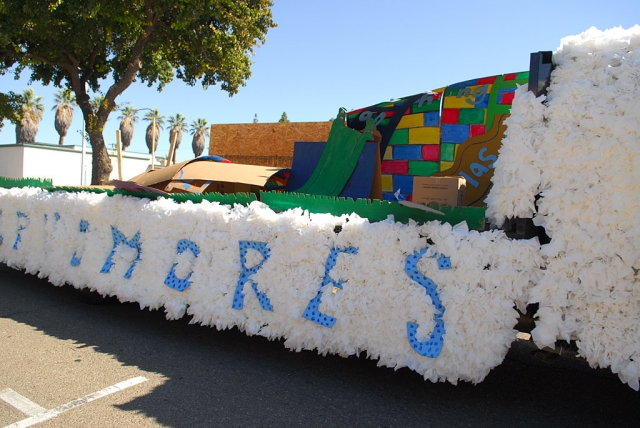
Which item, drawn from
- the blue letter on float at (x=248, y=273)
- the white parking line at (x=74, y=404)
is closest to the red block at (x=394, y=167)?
the blue letter on float at (x=248, y=273)

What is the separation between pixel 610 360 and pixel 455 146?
2.43 m

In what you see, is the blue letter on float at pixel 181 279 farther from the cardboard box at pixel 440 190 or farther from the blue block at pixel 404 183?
the blue block at pixel 404 183

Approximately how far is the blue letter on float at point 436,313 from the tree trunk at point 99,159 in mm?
14856

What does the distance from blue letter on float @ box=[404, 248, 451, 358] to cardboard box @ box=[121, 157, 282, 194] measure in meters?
2.53

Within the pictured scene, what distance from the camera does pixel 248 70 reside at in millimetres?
18719

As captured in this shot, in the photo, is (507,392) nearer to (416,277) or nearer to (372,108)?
(416,277)

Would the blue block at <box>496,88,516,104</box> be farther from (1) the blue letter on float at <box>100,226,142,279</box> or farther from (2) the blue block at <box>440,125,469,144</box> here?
(1) the blue letter on float at <box>100,226,142,279</box>

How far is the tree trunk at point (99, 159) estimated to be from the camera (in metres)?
16.2

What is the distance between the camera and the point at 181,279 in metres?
4.14

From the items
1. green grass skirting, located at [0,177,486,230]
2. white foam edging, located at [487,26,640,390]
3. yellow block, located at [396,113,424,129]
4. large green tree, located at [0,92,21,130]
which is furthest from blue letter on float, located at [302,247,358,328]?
large green tree, located at [0,92,21,130]

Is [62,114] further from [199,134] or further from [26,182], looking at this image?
[26,182]

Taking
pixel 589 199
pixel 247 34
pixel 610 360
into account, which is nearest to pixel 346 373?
pixel 610 360

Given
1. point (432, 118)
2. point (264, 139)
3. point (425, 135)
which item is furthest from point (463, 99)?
point (264, 139)

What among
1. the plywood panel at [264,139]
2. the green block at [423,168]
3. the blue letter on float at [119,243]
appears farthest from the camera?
the plywood panel at [264,139]
